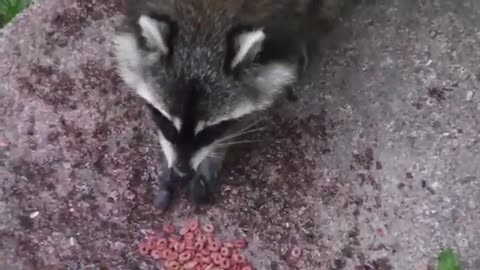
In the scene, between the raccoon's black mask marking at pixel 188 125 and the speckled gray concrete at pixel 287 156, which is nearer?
the raccoon's black mask marking at pixel 188 125

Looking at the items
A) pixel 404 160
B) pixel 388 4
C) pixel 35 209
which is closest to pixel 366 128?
pixel 404 160

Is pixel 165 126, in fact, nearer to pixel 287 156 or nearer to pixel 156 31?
pixel 156 31

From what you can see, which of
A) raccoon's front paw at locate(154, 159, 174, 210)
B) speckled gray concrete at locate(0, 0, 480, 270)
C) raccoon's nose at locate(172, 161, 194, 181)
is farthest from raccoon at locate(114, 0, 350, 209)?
speckled gray concrete at locate(0, 0, 480, 270)

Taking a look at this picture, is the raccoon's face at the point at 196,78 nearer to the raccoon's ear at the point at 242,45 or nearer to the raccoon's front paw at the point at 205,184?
the raccoon's ear at the point at 242,45

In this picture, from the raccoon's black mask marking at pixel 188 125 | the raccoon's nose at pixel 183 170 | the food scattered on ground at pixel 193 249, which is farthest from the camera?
the food scattered on ground at pixel 193 249

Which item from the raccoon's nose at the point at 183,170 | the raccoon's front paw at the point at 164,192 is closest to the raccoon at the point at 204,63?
the raccoon's nose at the point at 183,170

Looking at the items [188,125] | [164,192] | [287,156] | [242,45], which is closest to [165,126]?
[188,125]

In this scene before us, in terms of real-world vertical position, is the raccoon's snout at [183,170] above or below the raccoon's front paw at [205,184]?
above
